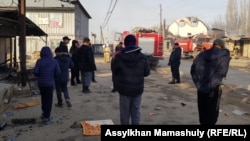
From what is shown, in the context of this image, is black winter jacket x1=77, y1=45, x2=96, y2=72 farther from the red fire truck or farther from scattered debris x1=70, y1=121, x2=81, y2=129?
the red fire truck

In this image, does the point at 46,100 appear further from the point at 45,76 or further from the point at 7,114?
the point at 7,114

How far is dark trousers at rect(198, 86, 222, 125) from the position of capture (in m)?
6.20

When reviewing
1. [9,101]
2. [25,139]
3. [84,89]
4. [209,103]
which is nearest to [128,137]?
[209,103]

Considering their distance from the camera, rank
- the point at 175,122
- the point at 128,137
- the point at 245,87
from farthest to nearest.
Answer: the point at 245,87 → the point at 175,122 → the point at 128,137

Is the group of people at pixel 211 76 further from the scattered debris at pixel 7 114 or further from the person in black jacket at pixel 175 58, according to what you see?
the person in black jacket at pixel 175 58

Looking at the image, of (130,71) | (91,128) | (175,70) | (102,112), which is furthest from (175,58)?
(130,71)

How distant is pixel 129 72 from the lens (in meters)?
5.75

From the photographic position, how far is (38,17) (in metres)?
35.2

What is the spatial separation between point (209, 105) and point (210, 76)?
1.82 ft

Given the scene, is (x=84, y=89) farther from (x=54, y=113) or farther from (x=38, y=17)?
(x=38, y=17)

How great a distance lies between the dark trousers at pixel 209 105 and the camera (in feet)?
20.4

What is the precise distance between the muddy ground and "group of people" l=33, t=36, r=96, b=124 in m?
0.39

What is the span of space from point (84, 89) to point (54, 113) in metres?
3.35

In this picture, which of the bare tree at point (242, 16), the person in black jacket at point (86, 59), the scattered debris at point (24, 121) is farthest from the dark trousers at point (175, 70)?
the bare tree at point (242, 16)
